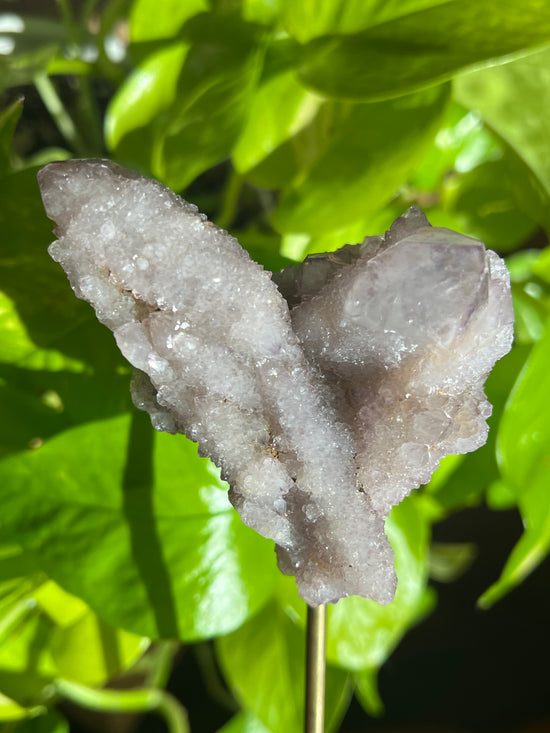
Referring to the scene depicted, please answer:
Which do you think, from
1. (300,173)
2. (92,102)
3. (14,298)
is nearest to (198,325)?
(14,298)

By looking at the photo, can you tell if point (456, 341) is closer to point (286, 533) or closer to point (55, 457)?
point (286, 533)

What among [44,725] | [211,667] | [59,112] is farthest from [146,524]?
[211,667]

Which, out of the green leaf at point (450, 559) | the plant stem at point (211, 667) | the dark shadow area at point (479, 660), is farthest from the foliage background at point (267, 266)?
the dark shadow area at point (479, 660)

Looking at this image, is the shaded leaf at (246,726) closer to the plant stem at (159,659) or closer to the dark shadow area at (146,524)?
the plant stem at (159,659)

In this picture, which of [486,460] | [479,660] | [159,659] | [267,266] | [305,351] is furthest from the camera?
[479,660]

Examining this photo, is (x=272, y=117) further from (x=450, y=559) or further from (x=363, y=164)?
(x=450, y=559)

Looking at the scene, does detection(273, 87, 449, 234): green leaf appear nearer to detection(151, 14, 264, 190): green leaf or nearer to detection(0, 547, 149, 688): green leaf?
detection(151, 14, 264, 190): green leaf
